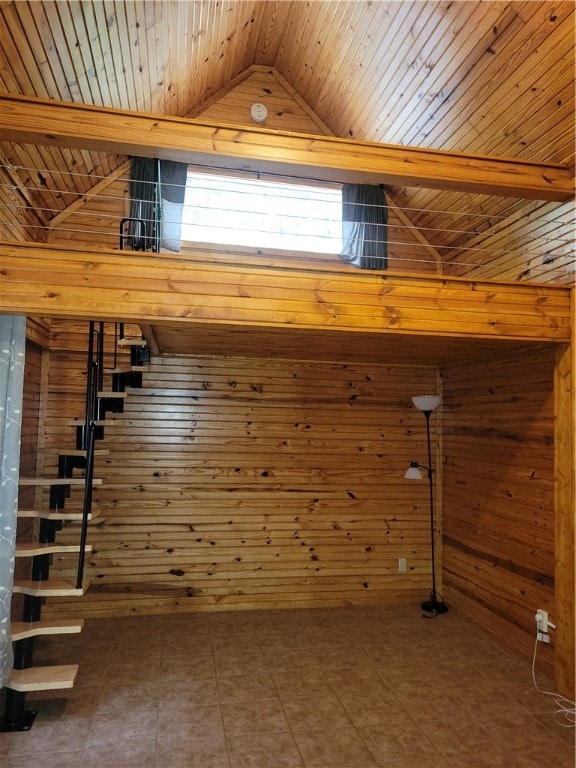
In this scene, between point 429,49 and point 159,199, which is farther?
point 159,199

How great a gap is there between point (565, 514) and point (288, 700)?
197 centimetres

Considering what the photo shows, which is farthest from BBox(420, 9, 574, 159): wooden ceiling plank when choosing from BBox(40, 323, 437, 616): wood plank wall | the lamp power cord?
the lamp power cord

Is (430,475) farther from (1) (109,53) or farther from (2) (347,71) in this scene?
(1) (109,53)

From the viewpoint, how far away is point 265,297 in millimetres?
2771

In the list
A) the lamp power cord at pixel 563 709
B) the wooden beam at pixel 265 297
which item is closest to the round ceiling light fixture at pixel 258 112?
the wooden beam at pixel 265 297

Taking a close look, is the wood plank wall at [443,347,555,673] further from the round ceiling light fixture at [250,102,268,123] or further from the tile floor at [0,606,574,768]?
the round ceiling light fixture at [250,102,268,123]

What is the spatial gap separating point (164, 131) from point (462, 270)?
310 cm

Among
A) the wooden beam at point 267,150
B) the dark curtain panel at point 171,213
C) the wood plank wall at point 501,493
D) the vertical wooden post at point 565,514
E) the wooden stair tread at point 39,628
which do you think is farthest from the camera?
the dark curtain panel at point 171,213

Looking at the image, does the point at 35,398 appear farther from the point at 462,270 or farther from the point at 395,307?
the point at 462,270

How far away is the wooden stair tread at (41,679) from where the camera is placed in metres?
2.66

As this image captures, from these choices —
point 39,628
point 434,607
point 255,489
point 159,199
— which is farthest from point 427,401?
point 39,628

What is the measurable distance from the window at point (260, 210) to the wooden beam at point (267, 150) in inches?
62.8

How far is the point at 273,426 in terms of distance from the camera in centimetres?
463

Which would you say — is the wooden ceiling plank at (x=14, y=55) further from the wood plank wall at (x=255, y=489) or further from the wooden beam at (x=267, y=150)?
the wood plank wall at (x=255, y=489)
